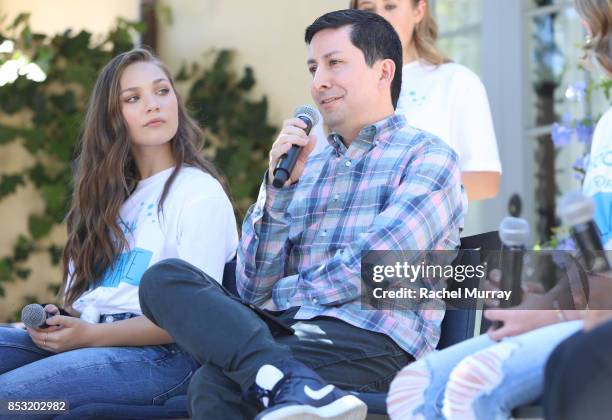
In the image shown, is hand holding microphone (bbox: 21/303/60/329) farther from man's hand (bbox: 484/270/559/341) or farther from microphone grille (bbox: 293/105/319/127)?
man's hand (bbox: 484/270/559/341)

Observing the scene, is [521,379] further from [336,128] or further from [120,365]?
[120,365]

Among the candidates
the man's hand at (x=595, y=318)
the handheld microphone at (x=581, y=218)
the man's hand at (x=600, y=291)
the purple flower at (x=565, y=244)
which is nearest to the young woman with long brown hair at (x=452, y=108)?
the purple flower at (x=565, y=244)

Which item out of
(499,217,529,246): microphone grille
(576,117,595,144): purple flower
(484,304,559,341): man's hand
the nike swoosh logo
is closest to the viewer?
(499,217,529,246): microphone grille

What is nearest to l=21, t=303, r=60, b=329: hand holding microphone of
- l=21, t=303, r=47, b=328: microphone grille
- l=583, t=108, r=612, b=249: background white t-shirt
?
l=21, t=303, r=47, b=328: microphone grille

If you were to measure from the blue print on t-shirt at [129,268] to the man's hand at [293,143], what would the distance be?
54 cm

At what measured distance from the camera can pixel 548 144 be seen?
185 inches

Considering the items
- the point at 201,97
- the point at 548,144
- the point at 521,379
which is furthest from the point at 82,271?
the point at 201,97

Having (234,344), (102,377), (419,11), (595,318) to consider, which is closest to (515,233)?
(595,318)

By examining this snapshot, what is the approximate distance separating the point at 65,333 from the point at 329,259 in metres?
0.80

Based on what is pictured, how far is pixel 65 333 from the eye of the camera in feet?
9.64

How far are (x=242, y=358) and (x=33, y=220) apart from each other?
380 cm

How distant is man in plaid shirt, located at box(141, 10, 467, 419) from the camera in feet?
7.43

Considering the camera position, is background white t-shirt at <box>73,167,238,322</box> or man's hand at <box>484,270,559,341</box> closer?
man's hand at <box>484,270,559,341</box>

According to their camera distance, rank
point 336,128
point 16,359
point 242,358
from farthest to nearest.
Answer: point 16,359 < point 336,128 < point 242,358
